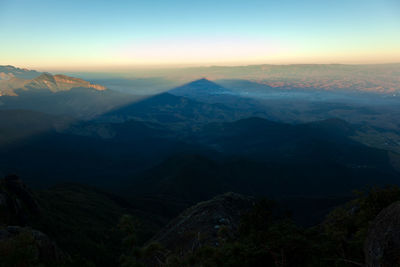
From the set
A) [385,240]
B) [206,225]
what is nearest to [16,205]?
[206,225]

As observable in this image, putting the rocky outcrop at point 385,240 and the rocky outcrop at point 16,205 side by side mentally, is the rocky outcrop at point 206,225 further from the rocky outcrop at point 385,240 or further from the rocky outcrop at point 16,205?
the rocky outcrop at point 16,205

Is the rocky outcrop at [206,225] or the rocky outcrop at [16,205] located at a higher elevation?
the rocky outcrop at [206,225]

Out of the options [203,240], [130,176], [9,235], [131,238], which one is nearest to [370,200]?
[131,238]

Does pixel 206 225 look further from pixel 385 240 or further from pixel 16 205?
pixel 16 205

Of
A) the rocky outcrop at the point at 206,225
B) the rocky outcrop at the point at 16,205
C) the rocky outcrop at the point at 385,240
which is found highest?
the rocky outcrop at the point at 385,240

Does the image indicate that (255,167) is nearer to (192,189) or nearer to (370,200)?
(192,189)

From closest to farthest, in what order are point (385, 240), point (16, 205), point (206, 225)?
point (385, 240), point (206, 225), point (16, 205)

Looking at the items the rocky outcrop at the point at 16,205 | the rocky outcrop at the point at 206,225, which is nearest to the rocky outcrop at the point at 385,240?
the rocky outcrop at the point at 206,225
